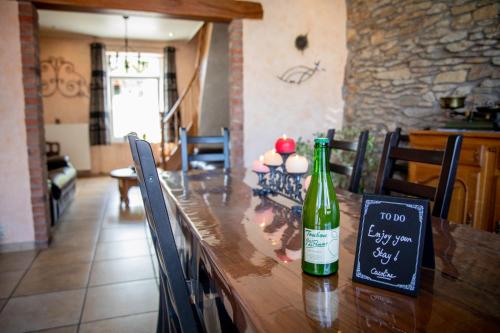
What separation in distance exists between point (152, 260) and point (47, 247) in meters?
1.06

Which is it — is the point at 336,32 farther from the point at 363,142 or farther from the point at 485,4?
the point at 363,142

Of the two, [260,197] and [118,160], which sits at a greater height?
[260,197]

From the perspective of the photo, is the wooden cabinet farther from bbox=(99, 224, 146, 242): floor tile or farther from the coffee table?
the coffee table

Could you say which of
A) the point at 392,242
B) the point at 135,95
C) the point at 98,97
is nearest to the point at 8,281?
the point at 392,242

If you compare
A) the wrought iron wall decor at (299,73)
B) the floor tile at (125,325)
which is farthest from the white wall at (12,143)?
the wrought iron wall decor at (299,73)

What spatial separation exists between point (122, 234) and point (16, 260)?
3.09 ft

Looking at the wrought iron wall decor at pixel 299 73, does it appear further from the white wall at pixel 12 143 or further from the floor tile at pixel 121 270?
the white wall at pixel 12 143

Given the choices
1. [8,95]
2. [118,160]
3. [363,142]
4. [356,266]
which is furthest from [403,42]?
[118,160]

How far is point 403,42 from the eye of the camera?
135 inches

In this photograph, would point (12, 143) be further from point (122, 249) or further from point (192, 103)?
point (192, 103)

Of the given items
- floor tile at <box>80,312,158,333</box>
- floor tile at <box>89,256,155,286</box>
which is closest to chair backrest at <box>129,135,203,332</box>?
floor tile at <box>80,312,158,333</box>

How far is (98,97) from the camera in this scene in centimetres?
739

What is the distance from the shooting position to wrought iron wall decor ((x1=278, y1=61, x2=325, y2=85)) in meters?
3.92

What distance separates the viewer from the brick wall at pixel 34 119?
10.1 ft
